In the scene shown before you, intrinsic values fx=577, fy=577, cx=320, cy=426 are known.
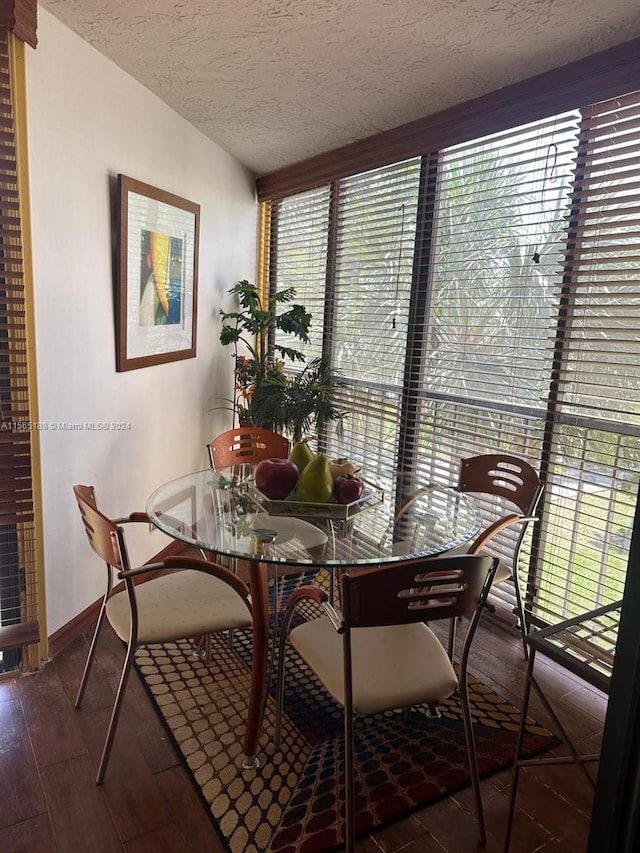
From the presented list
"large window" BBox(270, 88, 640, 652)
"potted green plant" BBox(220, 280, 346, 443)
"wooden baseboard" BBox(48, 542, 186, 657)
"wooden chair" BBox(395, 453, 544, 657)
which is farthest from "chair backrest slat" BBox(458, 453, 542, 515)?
"wooden baseboard" BBox(48, 542, 186, 657)

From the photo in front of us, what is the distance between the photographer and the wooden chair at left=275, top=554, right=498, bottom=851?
1.42m

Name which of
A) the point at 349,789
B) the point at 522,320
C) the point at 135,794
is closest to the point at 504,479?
the point at 522,320

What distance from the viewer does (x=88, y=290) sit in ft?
8.13

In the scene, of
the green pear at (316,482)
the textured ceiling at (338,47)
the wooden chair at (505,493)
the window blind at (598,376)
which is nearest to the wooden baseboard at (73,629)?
the green pear at (316,482)

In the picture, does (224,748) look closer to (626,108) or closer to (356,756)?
(356,756)

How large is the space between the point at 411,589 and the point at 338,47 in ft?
6.71

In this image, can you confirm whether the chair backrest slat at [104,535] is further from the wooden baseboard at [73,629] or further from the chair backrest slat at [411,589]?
the wooden baseboard at [73,629]

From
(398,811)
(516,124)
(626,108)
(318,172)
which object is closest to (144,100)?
(318,172)

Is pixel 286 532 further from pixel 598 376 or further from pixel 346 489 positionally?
pixel 598 376

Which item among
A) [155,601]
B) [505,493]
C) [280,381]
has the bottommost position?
[155,601]

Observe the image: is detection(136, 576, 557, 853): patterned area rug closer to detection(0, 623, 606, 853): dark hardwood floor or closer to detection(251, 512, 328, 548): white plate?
detection(0, 623, 606, 853): dark hardwood floor

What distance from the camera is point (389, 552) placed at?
177 cm

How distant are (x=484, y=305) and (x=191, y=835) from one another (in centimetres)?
234

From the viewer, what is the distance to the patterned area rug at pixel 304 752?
1.65 m
